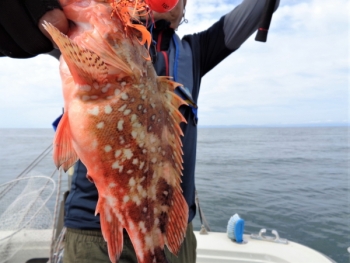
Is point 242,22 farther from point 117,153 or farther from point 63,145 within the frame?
point 63,145

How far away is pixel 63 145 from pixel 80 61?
1.17 feet

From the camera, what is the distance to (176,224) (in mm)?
1509

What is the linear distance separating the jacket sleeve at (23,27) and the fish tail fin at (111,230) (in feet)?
2.35

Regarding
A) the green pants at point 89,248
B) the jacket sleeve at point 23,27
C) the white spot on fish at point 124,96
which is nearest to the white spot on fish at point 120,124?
the white spot on fish at point 124,96

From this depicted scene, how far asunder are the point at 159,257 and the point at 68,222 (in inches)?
26.9

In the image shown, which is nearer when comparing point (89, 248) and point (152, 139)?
point (152, 139)

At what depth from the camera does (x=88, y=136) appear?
122 cm

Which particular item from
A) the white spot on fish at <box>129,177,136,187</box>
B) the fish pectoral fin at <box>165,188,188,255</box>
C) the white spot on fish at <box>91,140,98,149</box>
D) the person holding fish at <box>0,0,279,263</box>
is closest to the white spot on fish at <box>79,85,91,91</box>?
the person holding fish at <box>0,0,279,263</box>

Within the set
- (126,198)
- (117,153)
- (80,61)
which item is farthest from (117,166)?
(80,61)

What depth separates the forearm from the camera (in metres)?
2.36

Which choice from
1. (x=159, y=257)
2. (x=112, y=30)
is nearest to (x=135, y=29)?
(x=112, y=30)

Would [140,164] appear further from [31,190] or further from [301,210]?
[301,210]

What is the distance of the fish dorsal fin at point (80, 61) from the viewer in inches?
42.4

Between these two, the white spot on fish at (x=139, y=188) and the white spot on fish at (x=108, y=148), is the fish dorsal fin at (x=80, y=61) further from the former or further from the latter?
the white spot on fish at (x=139, y=188)
